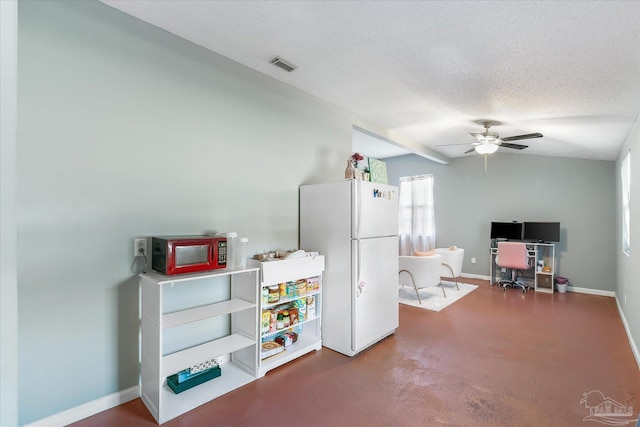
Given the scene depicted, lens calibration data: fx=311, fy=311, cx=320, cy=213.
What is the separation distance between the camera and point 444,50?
7.94 feet

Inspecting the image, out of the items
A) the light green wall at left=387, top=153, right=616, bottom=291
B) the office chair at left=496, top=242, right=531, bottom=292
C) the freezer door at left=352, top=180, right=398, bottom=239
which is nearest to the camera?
the freezer door at left=352, top=180, right=398, bottom=239

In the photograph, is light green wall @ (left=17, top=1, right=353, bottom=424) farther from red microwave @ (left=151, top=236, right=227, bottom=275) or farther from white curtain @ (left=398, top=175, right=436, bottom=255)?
white curtain @ (left=398, top=175, right=436, bottom=255)

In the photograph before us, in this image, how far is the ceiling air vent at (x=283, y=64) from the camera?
2809 millimetres

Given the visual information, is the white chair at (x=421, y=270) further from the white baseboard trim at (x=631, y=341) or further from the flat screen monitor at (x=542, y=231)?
the flat screen monitor at (x=542, y=231)

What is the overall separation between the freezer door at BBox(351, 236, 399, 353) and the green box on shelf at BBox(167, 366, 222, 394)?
1.28m

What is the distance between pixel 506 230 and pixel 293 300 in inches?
205

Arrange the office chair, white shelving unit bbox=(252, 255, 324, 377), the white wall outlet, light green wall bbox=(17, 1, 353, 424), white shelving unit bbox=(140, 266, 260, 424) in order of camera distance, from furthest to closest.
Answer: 1. the office chair
2. white shelving unit bbox=(252, 255, 324, 377)
3. the white wall outlet
4. white shelving unit bbox=(140, 266, 260, 424)
5. light green wall bbox=(17, 1, 353, 424)

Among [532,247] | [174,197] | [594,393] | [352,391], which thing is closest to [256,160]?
[174,197]

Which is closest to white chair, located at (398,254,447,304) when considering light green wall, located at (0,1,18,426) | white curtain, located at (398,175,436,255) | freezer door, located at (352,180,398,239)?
freezer door, located at (352,180,398,239)

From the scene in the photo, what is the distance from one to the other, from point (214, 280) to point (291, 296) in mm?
721

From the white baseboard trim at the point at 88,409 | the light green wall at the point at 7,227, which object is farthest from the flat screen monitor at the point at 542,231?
the light green wall at the point at 7,227

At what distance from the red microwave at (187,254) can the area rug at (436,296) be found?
3439 millimetres

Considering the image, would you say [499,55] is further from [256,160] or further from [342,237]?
[256,160]

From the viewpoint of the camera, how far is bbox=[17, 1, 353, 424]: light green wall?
1.89 metres
